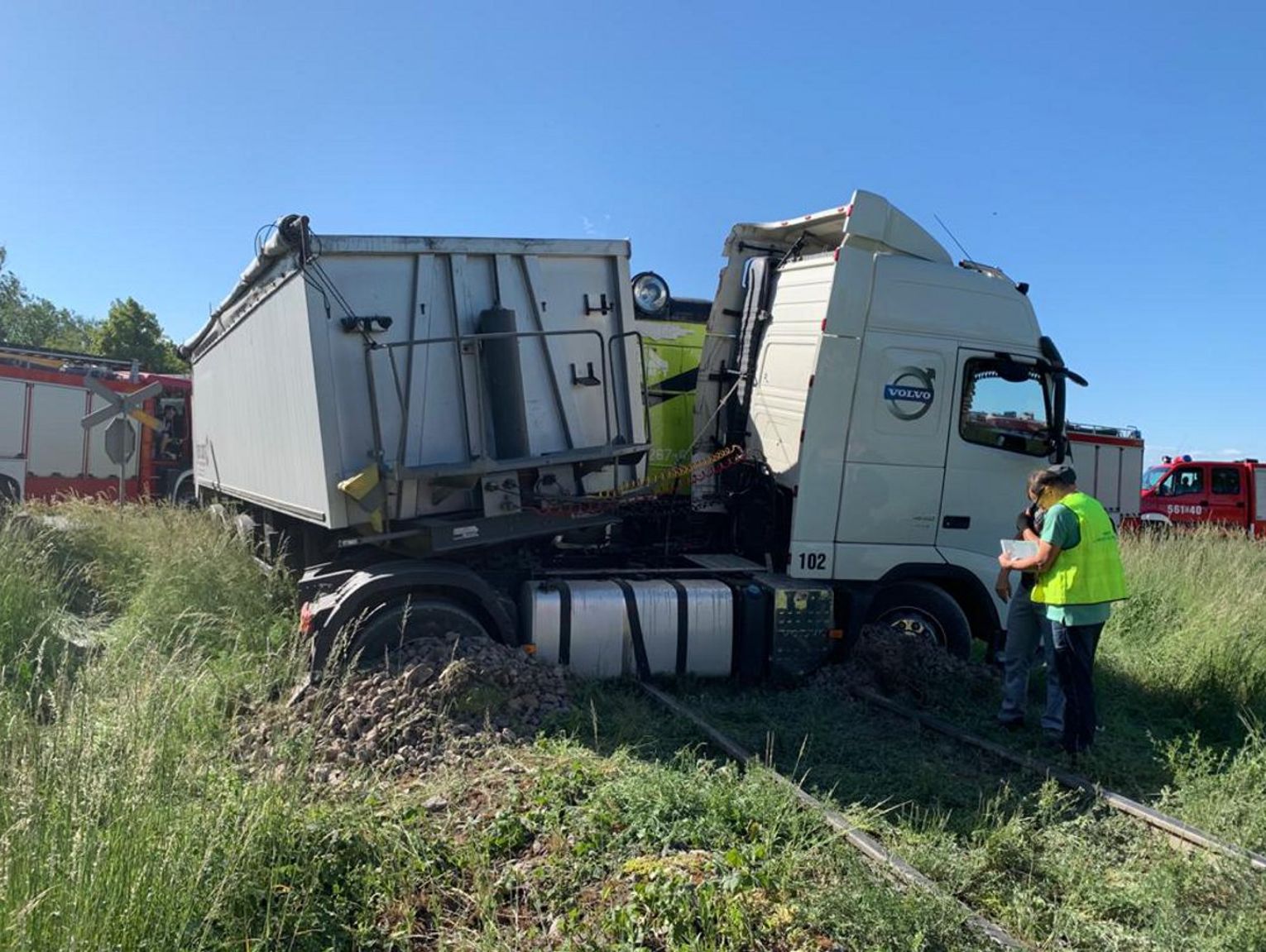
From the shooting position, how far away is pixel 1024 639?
19.7 feet

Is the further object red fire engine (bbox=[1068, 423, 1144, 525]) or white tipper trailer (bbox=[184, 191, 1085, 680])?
red fire engine (bbox=[1068, 423, 1144, 525])

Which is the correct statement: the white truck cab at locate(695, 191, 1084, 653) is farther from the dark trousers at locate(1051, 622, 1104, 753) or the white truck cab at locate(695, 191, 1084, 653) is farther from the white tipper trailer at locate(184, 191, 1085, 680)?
the dark trousers at locate(1051, 622, 1104, 753)

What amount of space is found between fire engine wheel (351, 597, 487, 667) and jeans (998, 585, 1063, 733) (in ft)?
11.3

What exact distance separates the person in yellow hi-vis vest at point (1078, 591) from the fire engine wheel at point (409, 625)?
11.6ft

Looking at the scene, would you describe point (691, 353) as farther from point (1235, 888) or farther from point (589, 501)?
point (1235, 888)

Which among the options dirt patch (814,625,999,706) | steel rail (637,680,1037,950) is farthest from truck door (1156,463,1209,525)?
steel rail (637,680,1037,950)

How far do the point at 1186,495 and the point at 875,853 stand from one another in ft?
63.6

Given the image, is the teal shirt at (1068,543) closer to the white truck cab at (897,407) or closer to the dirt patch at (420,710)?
the white truck cab at (897,407)

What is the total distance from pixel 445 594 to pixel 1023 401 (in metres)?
4.60

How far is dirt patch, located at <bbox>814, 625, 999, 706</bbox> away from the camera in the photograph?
6367mm

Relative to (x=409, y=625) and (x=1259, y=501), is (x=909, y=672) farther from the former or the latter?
(x=1259, y=501)

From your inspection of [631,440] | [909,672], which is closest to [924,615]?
[909,672]

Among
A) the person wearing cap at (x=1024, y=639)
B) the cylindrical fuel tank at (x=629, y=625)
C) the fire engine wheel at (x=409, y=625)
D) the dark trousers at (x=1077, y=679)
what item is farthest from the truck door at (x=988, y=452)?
the fire engine wheel at (x=409, y=625)

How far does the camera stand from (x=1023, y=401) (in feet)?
22.7
